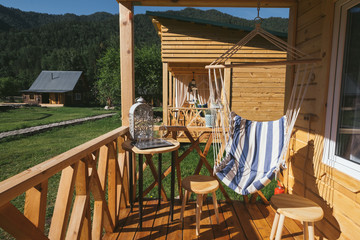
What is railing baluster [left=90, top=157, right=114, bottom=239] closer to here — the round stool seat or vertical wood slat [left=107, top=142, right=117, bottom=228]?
vertical wood slat [left=107, top=142, right=117, bottom=228]

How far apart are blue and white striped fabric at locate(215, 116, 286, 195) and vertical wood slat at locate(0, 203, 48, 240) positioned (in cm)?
134

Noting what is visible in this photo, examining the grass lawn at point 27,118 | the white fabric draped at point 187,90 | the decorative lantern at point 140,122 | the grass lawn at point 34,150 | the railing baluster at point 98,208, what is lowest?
the grass lawn at point 34,150

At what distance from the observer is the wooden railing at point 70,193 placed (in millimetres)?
821

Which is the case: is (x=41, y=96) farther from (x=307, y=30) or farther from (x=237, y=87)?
(x=307, y=30)

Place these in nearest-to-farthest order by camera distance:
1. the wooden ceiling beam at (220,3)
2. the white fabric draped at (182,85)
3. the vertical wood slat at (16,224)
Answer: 1. the vertical wood slat at (16,224)
2. the wooden ceiling beam at (220,3)
3. the white fabric draped at (182,85)

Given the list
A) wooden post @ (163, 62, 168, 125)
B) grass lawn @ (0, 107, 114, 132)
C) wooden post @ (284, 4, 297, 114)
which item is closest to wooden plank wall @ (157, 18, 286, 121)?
wooden post @ (163, 62, 168, 125)

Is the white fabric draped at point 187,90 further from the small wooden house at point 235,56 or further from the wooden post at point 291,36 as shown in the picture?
the wooden post at point 291,36

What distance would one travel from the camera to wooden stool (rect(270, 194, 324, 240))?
1396 mm

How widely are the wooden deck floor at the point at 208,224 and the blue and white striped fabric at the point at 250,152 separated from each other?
476mm

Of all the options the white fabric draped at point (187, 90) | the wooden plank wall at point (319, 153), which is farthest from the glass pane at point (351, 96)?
the white fabric draped at point (187, 90)

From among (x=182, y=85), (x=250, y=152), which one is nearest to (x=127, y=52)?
(x=250, y=152)

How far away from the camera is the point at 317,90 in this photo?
1.81 m

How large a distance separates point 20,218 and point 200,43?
18.6 ft

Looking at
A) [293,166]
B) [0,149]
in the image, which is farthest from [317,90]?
[0,149]
